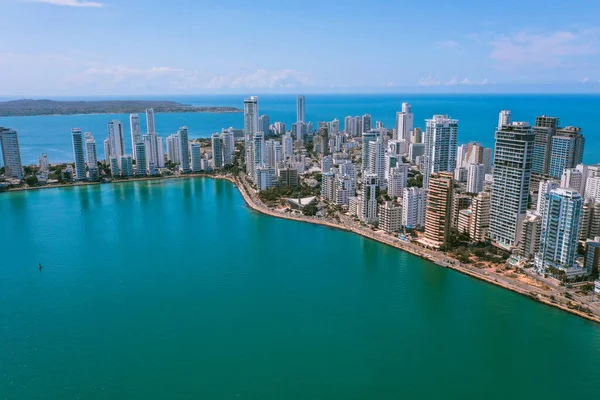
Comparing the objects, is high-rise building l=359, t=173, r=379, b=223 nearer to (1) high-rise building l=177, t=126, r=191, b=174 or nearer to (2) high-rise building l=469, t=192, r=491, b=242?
(2) high-rise building l=469, t=192, r=491, b=242

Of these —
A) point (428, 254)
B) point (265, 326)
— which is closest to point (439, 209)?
point (428, 254)

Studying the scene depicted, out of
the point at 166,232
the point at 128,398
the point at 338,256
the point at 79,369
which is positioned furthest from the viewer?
the point at 166,232

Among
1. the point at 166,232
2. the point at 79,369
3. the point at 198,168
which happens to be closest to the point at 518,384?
the point at 79,369

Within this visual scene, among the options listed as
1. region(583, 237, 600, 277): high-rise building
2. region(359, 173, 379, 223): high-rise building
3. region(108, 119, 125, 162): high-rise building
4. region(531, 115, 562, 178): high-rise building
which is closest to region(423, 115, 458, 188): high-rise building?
region(531, 115, 562, 178): high-rise building

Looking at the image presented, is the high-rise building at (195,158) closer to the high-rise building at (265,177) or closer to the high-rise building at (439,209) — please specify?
the high-rise building at (265,177)

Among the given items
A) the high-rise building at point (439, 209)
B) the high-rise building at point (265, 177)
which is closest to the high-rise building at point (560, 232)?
the high-rise building at point (439, 209)

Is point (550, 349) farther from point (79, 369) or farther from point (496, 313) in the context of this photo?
point (79, 369)
